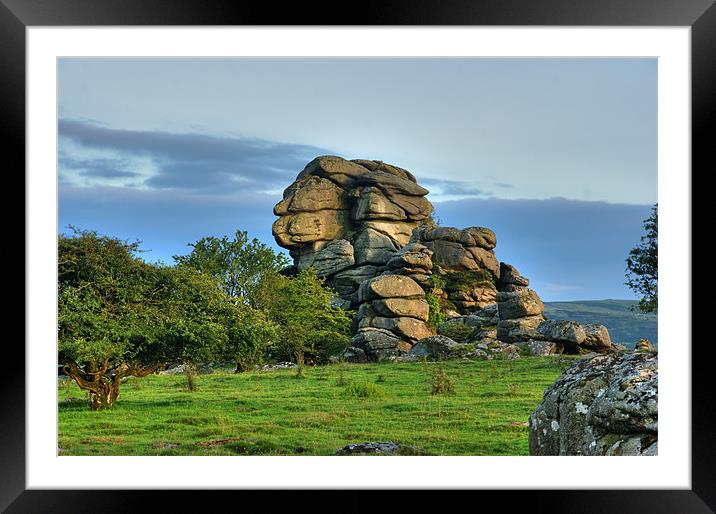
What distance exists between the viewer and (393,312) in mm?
30531

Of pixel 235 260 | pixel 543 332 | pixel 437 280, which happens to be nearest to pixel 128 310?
pixel 543 332

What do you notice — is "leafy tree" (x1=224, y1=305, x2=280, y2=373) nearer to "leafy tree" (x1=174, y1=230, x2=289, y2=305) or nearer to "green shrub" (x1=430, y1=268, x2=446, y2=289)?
"leafy tree" (x1=174, y1=230, x2=289, y2=305)

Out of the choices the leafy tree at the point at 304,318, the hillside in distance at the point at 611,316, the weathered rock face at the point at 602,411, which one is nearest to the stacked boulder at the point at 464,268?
the leafy tree at the point at 304,318

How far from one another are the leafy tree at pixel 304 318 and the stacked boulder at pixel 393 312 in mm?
1017

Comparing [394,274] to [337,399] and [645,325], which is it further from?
[645,325]

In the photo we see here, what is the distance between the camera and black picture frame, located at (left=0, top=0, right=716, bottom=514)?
13.2ft

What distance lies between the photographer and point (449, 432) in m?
11.9

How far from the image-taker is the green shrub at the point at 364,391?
53.5 feet

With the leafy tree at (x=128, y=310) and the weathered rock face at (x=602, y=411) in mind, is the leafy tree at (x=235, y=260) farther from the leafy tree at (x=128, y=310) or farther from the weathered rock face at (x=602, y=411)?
the weathered rock face at (x=602, y=411)

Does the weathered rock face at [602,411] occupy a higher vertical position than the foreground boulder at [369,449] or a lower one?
higher

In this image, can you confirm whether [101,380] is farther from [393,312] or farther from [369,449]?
[393,312]

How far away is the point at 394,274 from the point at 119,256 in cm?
2305
